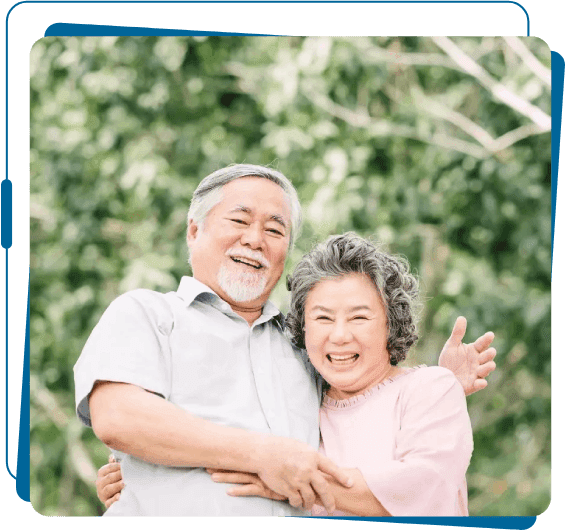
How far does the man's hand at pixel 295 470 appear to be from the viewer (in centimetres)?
157

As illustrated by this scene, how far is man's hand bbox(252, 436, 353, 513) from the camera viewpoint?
1565 millimetres

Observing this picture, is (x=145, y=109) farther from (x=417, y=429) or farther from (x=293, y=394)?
(x=417, y=429)

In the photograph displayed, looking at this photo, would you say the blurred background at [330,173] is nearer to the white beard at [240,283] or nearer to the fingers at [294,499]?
the white beard at [240,283]

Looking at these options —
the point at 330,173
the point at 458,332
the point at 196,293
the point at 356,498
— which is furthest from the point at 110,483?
the point at 330,173

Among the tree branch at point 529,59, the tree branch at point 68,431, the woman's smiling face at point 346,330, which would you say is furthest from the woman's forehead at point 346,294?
the tree branch at point 68,431

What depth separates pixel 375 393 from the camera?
1.76 m

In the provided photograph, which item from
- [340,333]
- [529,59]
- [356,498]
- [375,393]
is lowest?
[356,498]

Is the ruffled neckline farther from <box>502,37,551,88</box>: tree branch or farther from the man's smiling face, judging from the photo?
<box>502,37,551,88</box>: tree branch

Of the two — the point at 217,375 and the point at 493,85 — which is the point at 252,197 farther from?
the point at 493,85

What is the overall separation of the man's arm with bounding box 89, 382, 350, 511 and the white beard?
34cm

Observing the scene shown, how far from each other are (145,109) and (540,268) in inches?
59.6

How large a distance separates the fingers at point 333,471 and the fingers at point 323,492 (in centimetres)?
2

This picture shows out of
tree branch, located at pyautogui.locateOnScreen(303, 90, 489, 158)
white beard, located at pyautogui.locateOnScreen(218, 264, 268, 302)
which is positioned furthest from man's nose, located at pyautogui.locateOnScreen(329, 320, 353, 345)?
tree branch, located at pyautogui.locateOnScreen(303, 90, 489, 158)

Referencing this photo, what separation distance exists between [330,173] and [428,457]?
59.9 inches
